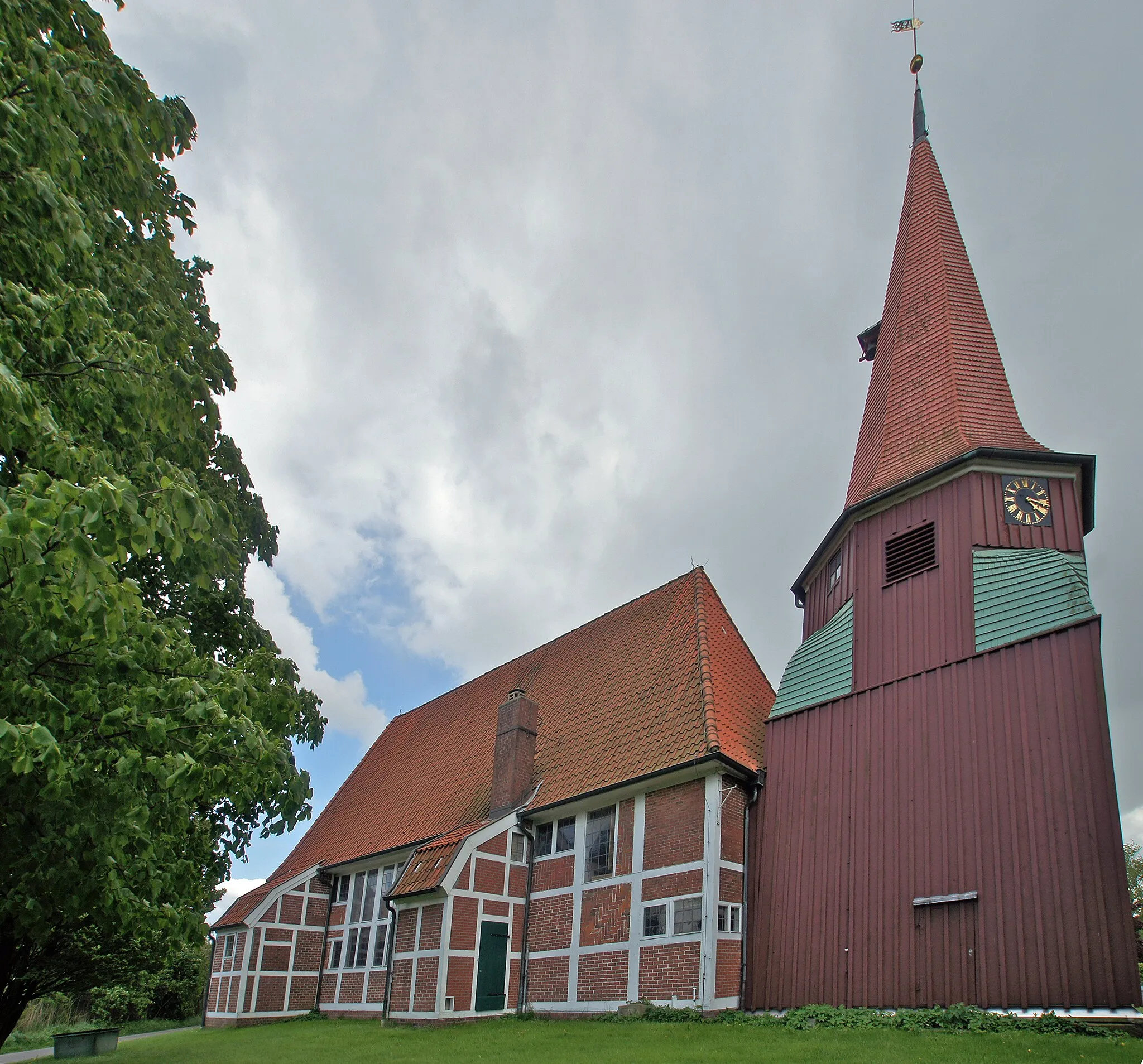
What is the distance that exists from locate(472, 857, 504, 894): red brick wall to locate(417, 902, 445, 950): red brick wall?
71 centimetres

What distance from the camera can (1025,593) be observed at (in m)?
12.2

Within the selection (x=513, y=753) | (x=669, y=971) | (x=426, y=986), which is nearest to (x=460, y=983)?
(x=426, y=986)

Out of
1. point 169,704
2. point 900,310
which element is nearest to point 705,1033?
point 169,704

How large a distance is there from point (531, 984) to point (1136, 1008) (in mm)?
9636

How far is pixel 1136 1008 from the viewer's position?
30.6 feet

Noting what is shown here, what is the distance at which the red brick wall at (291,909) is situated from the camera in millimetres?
21031

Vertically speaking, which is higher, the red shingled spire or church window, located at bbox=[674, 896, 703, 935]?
the red shingled spire

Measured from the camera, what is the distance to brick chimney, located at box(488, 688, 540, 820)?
1745 centimetres

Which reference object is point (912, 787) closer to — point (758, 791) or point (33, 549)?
point (758, 791)

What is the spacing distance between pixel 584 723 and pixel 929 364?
9.52 meters

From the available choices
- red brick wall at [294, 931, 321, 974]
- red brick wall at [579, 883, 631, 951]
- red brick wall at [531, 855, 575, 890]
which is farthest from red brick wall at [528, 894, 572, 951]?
red brick wall at [294, 931, 321, 974]

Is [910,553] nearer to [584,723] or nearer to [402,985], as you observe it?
[584,723]

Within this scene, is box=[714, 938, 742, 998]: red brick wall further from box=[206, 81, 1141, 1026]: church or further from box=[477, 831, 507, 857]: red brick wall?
box=[477, 831, 507, 857]: red brick wall

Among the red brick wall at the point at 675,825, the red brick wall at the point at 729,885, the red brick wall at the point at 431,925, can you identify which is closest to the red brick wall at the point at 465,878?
the red brick wall at the point at 431,925
